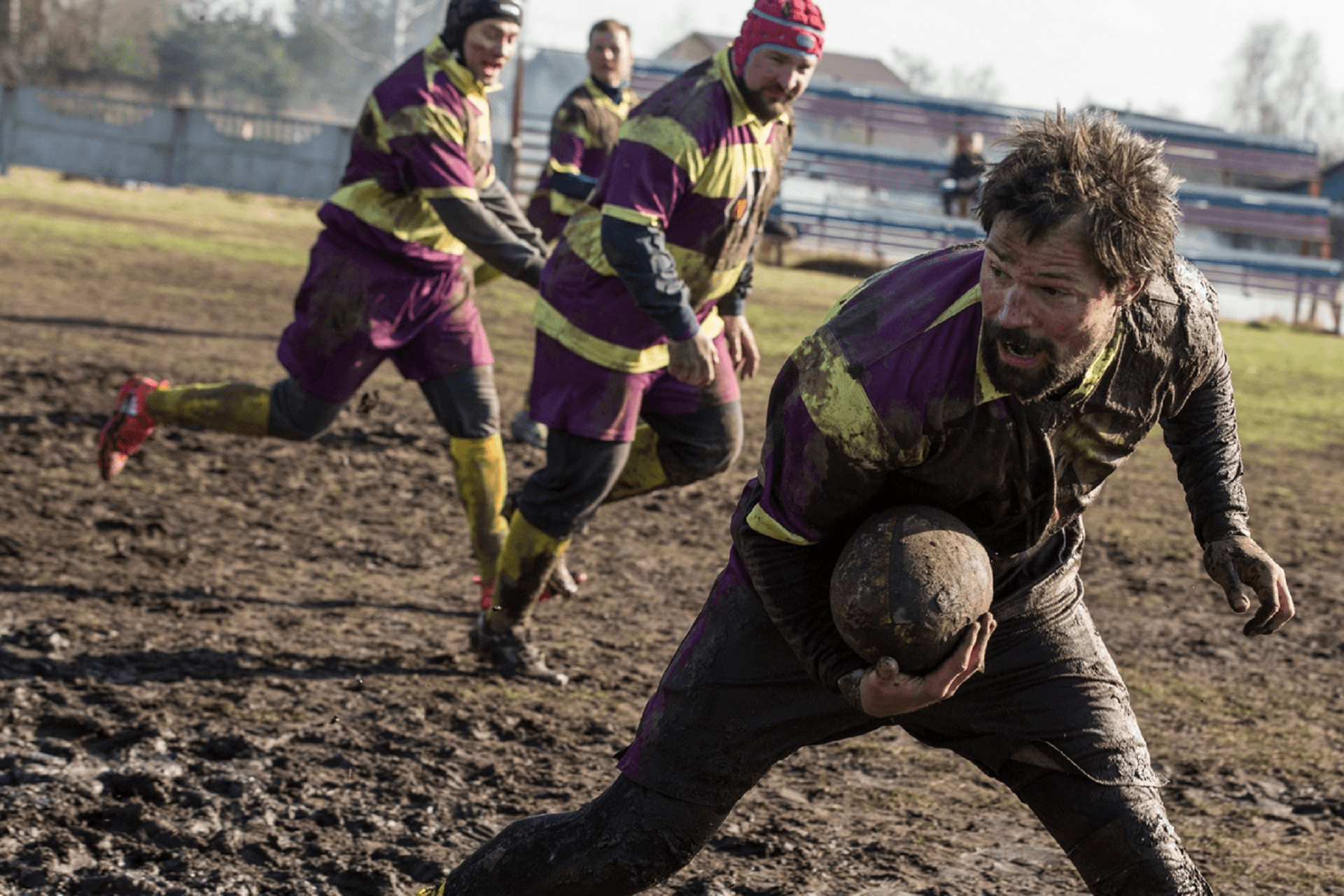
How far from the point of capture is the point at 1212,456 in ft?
9.71

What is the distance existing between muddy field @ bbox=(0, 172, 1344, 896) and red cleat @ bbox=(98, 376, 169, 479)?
0.86 feet

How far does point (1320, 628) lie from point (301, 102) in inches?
3080

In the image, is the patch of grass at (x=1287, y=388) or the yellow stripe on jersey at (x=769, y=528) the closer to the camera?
the yellow stripe on jersey at (x=769, y=528)

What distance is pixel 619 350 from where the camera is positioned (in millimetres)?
4695

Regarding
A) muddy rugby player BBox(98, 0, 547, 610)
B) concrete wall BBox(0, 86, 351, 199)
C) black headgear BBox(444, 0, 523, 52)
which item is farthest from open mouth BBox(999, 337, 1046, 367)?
concrete wall BBox(0, 86, 351, 199)

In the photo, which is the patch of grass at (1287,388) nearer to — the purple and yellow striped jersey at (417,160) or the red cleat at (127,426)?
the purple and yellow striped jersey at (417,160)

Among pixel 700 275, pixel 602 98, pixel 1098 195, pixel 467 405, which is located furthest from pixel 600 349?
pixel 602 98

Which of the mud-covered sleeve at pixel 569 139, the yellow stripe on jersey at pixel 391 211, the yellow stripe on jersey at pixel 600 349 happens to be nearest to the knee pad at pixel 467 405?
the yellow stripe on jersey at pixel 391 211

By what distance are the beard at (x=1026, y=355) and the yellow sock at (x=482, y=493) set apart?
10.6 ft

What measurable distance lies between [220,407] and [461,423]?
1100mm

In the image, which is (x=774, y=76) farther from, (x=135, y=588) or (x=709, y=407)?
(x=135, y=588)

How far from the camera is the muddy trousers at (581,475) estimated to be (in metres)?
4.74

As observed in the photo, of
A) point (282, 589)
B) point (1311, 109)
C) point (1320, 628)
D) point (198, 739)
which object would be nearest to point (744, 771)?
point (198, 739)

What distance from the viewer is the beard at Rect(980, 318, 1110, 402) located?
2248 millimetres
